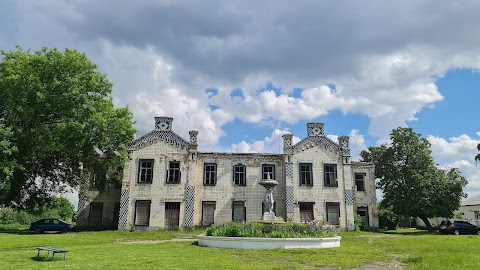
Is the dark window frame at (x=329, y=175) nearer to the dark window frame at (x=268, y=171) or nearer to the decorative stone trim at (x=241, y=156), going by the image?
the decorative stone trim at (x=241, y=156)

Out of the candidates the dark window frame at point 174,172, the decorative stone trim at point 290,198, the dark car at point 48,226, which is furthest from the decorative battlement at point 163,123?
the decorative stone trim at point 290,198

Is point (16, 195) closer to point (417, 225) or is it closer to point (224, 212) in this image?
point (224, 212)

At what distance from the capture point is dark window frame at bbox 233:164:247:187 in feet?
101

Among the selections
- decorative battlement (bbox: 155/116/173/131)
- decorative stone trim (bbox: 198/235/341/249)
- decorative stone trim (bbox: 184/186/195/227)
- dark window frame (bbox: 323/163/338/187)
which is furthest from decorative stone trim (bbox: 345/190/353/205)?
decorative battlement (bbox: 155/116/173/131)

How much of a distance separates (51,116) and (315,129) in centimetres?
2037

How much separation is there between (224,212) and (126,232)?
24.6 ft

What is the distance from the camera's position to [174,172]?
29.9 m

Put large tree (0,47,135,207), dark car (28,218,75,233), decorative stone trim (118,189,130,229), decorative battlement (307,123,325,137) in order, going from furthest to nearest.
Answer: decorative battlement (307,123,325,137) < decorative stone trim (118,189,130,229) < dark car (28,218,75,233) < large tree (0,47,135,207)

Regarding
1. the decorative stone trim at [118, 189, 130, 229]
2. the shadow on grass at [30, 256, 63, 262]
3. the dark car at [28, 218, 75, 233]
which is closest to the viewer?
the shadow on grass at [30, 256, 63, 262]

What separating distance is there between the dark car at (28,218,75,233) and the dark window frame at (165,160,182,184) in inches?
338

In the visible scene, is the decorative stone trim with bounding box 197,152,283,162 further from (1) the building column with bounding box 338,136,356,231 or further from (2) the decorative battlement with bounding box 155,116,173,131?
(1) the building column with bounding box 338,136,356,231

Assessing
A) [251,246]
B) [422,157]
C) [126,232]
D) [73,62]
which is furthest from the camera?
[422,157]

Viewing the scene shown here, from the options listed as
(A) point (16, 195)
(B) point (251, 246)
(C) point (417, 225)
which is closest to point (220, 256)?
(B) point (251, 246)

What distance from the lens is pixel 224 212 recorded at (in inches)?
1183
